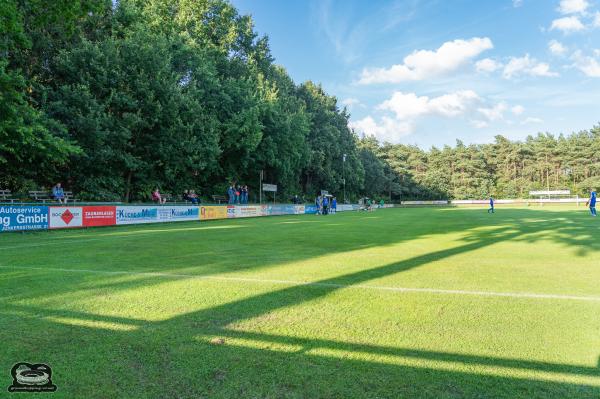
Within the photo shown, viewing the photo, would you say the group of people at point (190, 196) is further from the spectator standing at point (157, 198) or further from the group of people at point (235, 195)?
the group of people at point (235, 195)

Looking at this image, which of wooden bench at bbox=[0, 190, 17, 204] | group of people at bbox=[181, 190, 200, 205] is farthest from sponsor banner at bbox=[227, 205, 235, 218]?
wooden bench at bbox=[0, 190, 17, 204]

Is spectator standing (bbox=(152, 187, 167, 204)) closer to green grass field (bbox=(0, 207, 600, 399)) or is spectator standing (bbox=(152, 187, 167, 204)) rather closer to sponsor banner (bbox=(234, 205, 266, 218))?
sponsor banner (bbox=(234, 205, 266, 218))

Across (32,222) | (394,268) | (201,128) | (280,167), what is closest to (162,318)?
(394,268)

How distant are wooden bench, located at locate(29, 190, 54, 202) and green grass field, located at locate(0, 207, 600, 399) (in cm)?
1715

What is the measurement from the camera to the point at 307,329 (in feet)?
13.7

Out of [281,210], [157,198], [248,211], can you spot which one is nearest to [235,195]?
[248,211]

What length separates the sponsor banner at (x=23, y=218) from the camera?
54.6ft

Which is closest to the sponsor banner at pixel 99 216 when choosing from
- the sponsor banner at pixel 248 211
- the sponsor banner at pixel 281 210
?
the sponsor banner at pixel 248 211

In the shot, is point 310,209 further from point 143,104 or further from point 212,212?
point 143,104

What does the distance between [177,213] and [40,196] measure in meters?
7.87

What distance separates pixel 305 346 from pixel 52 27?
3272 centimetres

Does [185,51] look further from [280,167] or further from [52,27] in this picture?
[280,167]

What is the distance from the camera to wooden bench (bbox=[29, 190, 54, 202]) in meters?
23.1

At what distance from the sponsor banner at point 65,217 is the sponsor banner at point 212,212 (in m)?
10.0
